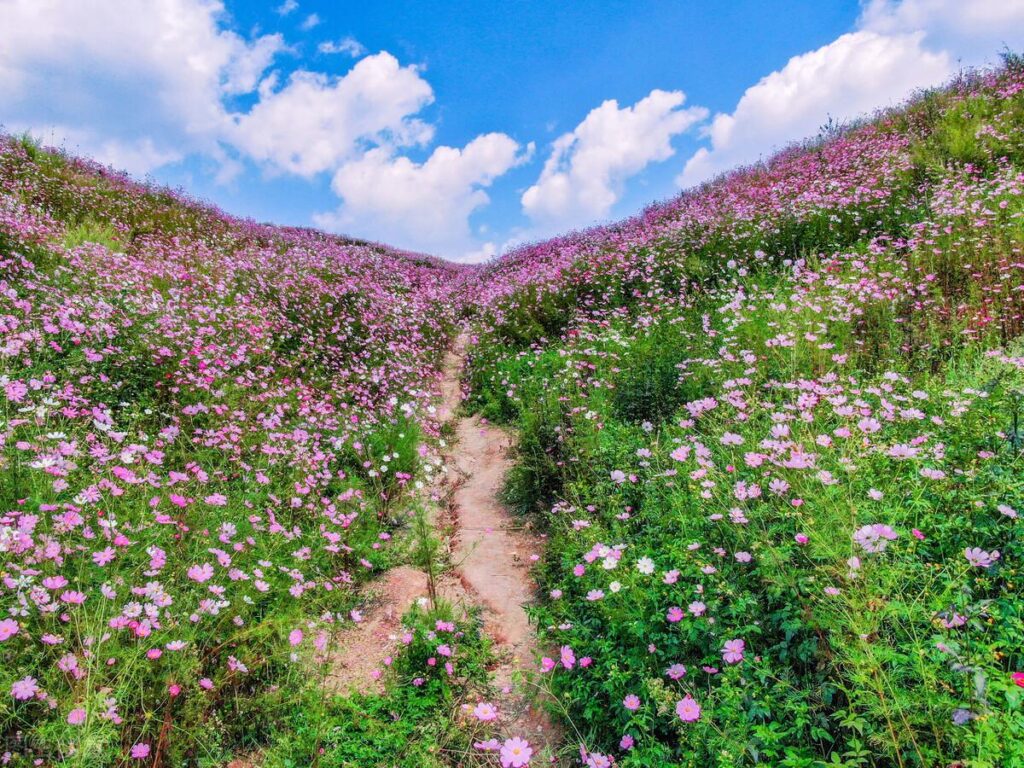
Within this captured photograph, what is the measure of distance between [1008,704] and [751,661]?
2.68 feet

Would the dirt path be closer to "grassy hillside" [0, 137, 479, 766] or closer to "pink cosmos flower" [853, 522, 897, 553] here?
"grassy hillside" [0, 137, 479, 766]

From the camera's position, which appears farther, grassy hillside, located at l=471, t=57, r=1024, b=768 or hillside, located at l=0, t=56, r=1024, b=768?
hillside, located at l=0, t=56, r=1024, b=768

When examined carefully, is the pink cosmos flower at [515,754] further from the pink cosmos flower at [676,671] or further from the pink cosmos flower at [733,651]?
the pink cosmos flower at [733,651]

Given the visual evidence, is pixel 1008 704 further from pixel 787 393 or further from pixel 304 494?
pixel 304 494

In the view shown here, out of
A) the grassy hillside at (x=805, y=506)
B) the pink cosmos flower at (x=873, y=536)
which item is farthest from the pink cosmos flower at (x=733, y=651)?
the pink cosmos flower at (x=873, y=536)

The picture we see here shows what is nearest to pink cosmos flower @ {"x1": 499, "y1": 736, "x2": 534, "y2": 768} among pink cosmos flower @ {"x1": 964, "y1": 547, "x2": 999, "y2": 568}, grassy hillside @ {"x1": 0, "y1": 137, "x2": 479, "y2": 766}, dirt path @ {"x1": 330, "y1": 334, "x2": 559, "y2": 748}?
dirt path @ {"x1": 330, "y1": 334, "x2": 559, "y2": 748}

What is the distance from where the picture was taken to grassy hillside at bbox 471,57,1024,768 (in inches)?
78.0

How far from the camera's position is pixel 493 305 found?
41.3ft

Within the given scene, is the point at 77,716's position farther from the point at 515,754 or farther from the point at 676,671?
the point at 676,671

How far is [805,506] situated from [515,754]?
6.17 feet

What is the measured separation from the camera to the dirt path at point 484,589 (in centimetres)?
305

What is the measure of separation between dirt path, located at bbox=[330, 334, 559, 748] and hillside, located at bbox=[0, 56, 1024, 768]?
88 millimetres

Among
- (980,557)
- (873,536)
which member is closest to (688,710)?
(873,536)

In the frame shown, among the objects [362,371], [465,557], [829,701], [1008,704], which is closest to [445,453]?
[362,371]
